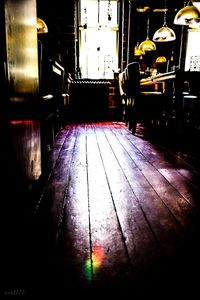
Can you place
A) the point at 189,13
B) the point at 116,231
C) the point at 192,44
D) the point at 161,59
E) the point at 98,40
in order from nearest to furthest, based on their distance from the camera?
the point at 116,231 → the point at 189,13 → the point at 98,40 → the point at 192,44 → the point at 161,59

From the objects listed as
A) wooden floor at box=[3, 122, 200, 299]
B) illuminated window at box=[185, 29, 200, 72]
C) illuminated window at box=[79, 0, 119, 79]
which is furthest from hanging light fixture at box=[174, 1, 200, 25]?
illuminated window at box=[185, 29, 200, 72]

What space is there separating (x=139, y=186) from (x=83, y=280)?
3.54 ft

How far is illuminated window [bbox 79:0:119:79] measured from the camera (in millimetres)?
7250

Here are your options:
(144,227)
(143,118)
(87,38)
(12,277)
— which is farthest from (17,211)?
(87,38)

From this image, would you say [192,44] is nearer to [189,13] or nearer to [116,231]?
[189,13]

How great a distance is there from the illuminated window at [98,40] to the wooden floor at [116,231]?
17.6ft

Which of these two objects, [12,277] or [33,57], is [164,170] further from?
[12,277]

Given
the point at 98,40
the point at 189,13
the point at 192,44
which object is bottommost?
the point at 189,13

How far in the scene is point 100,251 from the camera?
1.10 meters

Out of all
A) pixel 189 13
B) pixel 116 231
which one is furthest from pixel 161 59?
pixel 116 231

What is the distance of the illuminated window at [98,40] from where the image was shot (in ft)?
23.8

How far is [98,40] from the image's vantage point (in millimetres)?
7516

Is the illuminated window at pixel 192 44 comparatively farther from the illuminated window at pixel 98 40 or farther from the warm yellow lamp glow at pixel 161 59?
the illuminated window at pixel 98 40

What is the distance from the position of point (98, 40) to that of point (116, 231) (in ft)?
23.2
